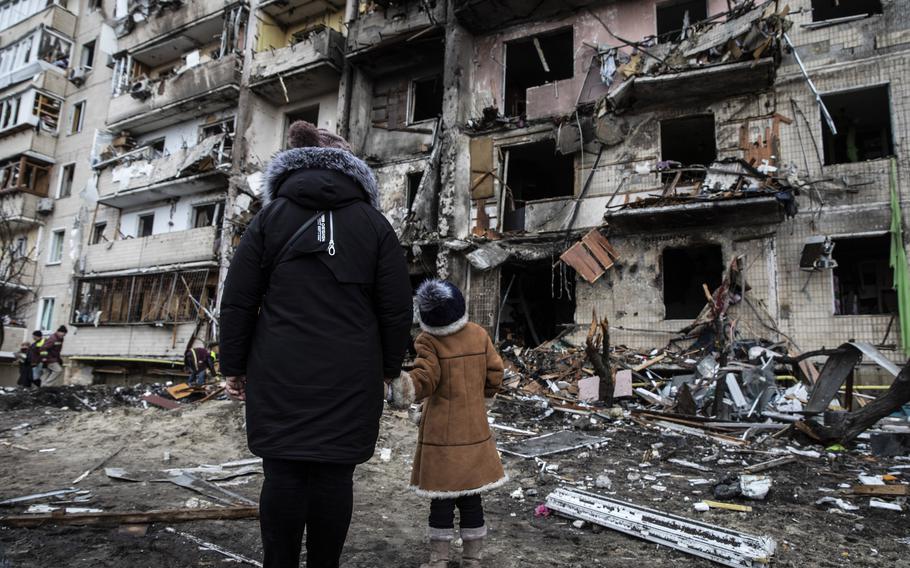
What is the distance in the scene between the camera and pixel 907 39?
1070 cm

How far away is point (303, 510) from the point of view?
1.96 metres

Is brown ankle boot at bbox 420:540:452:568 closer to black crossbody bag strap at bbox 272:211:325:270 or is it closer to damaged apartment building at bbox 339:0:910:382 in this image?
black crossbody bag strap at bbox 272:211:325:270

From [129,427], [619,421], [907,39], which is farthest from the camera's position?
[907,39]

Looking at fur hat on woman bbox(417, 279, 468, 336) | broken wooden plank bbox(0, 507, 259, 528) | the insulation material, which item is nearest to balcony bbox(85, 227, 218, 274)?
the insulation material

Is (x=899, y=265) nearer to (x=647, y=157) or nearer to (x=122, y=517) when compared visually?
(x=647, y=157)

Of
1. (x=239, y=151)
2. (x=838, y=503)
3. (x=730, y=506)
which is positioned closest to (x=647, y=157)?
(x=838, y=503)

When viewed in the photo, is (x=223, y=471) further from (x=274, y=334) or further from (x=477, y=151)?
(x=477, y=151)

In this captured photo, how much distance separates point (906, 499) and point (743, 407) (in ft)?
12.1

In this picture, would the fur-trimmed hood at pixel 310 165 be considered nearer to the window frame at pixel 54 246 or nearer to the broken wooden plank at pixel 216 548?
the broken wooden plank at pixel 216 548

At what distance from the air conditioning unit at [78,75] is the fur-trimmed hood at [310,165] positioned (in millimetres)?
28964

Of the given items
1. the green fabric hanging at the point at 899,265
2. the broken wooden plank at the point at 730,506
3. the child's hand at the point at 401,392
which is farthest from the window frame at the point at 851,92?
the child's hand at the point at 401,392

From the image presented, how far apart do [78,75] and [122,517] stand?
2839 centimetres

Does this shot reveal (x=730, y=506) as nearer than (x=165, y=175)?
Yes

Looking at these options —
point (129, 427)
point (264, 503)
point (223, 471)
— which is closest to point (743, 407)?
point (223, 471)
